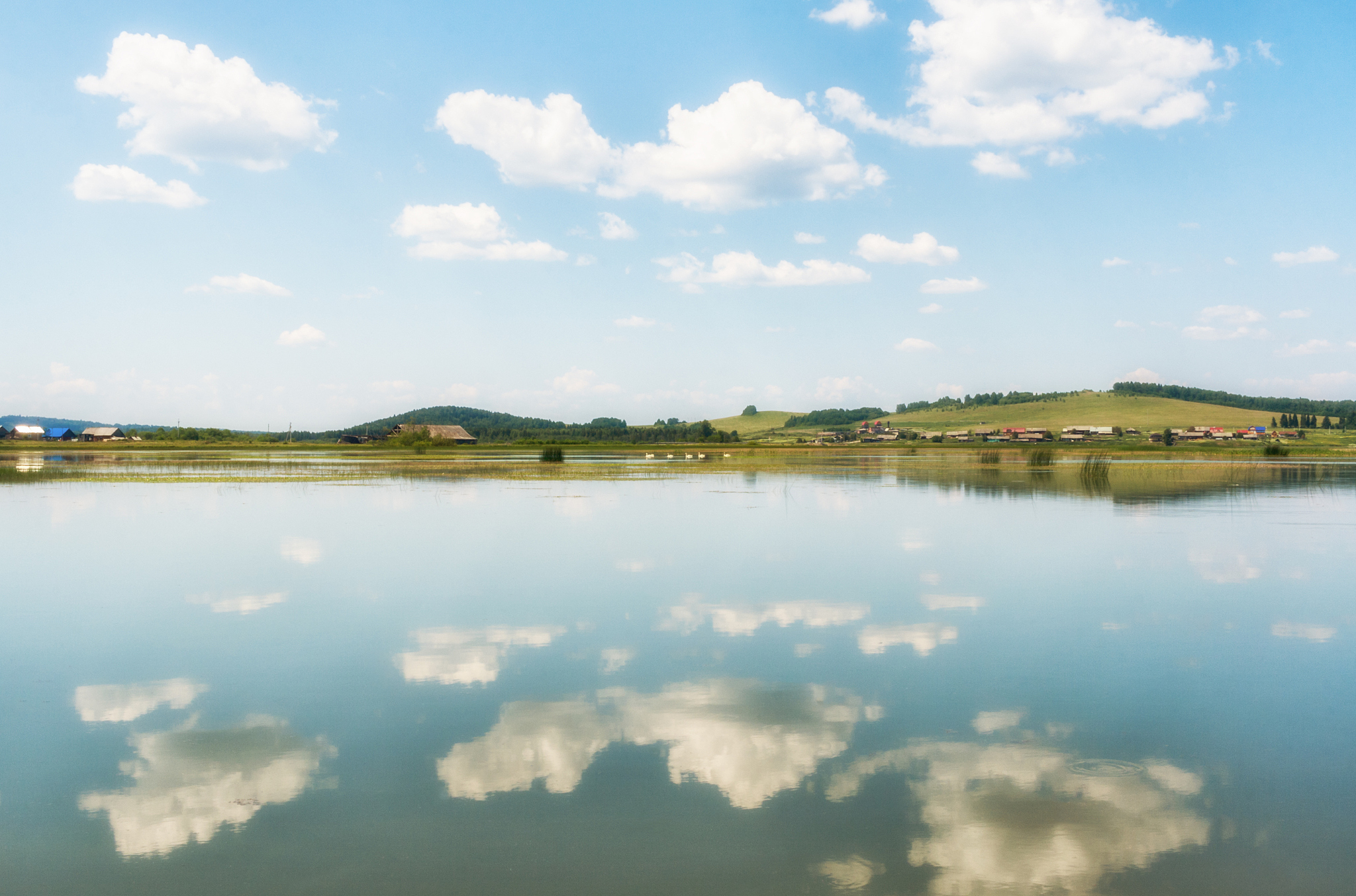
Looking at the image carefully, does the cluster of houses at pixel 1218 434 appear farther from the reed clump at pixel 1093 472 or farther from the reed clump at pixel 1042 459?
the reed clump at pixel 1093 472

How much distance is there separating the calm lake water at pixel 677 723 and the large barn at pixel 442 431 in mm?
134998

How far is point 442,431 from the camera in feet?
526

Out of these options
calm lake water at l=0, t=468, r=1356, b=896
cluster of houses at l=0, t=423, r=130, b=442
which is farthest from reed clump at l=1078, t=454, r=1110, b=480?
cluster of houses at l=0, t=423, r=130, b=442

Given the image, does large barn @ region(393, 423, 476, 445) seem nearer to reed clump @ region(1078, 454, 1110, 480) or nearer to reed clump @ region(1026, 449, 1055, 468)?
reed clump @ region(1026, 449, 1055, 468)

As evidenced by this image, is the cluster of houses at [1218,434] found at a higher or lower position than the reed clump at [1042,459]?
higher

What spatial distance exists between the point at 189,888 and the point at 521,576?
10.6m

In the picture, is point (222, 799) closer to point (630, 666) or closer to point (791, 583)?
point (630, 666)

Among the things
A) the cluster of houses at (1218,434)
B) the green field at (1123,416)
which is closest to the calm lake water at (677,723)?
the cluster of houses at (1218,434)

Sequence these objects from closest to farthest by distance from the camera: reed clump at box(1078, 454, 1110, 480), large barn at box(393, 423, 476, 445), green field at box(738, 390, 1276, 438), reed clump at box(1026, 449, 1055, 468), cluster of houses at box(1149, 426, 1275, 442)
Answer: reed clump at box(1078, 454, 1110, 480)
reed clump at box(1026, 449, 1055, 468)
cluster of houses at box(1149, 426, 1275, 442)
large barn at box(393, 423, 476, 445)
green field at box(738, 390, 1276, 438)

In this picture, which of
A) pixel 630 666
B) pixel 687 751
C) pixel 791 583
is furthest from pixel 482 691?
pixel 791 583

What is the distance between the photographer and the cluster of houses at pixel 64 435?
154m

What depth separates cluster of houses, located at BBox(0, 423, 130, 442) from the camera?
15400 cm

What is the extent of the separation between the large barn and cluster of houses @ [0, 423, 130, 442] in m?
49.3

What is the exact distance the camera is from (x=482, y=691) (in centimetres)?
888
